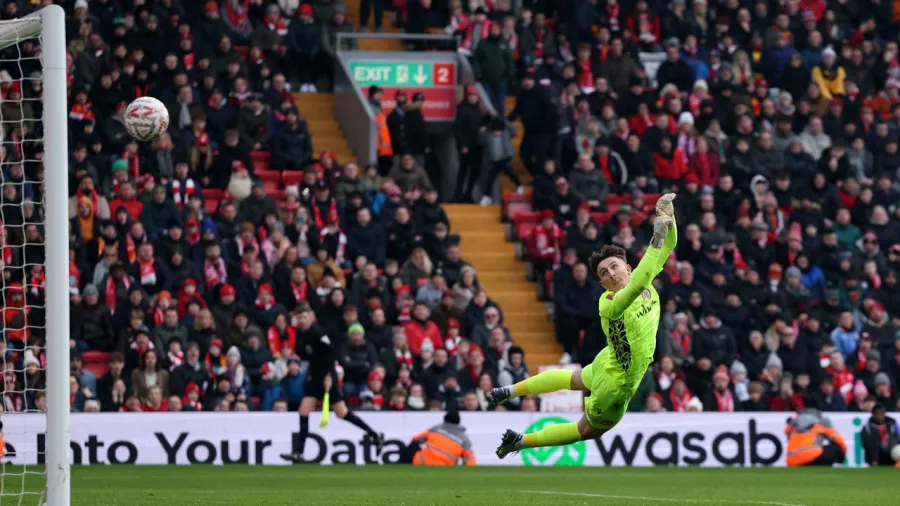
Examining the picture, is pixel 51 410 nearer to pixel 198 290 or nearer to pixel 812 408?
pixel 198 290

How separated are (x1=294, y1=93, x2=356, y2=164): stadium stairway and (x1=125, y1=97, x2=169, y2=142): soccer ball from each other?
1406cm

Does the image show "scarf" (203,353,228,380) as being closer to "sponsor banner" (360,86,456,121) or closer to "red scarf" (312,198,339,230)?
"red scarf" (312,198,339,230)

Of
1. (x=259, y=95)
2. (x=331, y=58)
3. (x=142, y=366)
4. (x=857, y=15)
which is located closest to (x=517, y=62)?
(x=331, y=58)

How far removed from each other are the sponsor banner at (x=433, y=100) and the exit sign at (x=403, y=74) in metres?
0.09

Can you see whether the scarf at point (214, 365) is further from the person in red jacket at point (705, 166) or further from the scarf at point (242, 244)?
the person in red jacket at point (705, 166)

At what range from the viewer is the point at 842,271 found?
83.3ft

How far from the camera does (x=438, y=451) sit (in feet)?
68.6

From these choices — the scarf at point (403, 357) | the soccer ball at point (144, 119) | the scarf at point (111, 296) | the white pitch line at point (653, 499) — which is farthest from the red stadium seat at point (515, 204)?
the soccer ball at point (144, 119)

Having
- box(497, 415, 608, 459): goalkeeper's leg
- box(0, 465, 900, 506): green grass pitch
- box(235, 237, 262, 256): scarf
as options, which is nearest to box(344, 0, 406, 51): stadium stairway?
box(235, 237, 262, 256): scarf

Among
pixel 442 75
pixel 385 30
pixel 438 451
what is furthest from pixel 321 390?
pixel 385 30

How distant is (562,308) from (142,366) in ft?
21.0

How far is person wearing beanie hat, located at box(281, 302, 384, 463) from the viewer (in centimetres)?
2055

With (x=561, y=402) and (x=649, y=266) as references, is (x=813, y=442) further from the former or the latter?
(x=649, y=266)

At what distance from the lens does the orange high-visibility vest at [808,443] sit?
21516 millimetres
